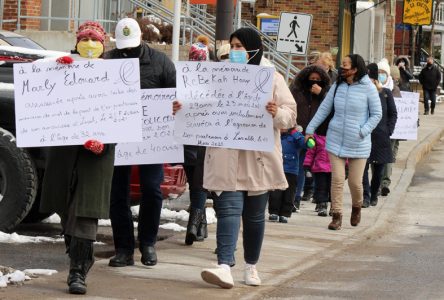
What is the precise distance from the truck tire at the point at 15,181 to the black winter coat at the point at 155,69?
143cm

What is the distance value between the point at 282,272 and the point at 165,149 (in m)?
1.31

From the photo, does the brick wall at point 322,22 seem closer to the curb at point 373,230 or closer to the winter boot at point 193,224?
the curb at point 373,230

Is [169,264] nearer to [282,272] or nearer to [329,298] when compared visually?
[282,272]

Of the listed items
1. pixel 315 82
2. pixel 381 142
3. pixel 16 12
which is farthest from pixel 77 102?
pixel 16 12

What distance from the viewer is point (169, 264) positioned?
9453 millimetres

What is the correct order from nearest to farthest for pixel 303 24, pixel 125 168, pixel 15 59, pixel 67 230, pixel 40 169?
pixel 67 230
pixel 125 168
pixel 40 169
pixel 15 59
pixel 303 24

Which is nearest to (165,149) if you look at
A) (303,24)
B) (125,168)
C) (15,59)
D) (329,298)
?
(125,168)

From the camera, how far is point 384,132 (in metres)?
14.9

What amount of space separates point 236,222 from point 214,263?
1229mm

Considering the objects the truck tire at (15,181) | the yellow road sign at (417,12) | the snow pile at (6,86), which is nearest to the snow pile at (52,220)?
the truck tire at (15,181)

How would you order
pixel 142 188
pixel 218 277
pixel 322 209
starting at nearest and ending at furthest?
pixel 218 277 < pixel 142 188 < pixel 322 209

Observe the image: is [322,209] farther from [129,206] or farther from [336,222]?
[129,206]

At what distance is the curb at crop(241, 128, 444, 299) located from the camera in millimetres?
9105

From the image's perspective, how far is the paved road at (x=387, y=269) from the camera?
28.7ft
